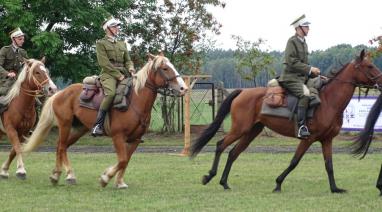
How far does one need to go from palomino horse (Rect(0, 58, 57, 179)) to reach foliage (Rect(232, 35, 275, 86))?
15407 millimetres

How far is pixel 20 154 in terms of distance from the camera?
46.5ft

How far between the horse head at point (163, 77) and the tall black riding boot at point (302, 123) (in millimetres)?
2119

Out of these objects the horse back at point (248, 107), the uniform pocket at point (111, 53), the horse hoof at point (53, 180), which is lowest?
the horse hoof at point (53, 180)

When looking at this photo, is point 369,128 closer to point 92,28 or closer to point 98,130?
point 98,130

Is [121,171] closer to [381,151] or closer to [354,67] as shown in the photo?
[354,67]

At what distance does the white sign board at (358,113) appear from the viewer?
24950 millimetres

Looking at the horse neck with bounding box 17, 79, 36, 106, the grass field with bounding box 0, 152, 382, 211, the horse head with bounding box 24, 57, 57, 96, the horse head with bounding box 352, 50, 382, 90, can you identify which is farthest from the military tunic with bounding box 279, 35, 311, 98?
the horse neck with bounding box 17, 79, 36, 106

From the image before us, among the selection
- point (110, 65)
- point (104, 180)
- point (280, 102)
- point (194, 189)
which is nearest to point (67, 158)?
point (104, 180)

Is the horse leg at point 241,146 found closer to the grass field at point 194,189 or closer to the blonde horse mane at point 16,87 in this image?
the grass field at point 194,189

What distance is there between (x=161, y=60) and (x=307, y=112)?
9.27 feet

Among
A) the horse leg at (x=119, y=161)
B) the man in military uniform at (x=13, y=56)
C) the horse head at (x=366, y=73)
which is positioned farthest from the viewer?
the man in military uniform at (x=13, y=56)

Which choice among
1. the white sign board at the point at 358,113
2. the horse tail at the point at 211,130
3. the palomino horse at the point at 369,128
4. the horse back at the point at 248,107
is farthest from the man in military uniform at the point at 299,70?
the white sign board at the point at 358,113

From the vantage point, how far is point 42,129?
46.0 ft

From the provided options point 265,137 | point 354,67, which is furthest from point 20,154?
point 265,137
